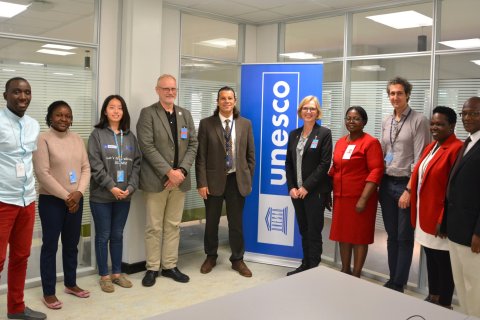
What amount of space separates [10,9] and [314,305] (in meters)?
3.40

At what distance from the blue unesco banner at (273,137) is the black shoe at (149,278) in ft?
4.00

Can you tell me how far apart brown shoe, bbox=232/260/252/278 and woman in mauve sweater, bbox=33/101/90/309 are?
5.36 feet

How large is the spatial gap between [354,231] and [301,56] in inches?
86.1

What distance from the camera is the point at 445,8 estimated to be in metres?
4.00

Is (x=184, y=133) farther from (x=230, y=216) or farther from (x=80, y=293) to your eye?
(x=80, y=293)

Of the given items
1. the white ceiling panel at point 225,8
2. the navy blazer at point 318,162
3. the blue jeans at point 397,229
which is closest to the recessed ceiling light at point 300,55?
the white ceiling panel at point 225,8

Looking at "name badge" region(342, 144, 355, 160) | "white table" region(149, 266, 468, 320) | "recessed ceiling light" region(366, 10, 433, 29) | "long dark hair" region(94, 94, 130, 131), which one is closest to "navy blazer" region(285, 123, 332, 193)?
"name badge" region(342, 144, 355, 160)

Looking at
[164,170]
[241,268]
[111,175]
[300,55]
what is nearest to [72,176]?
[111,175]

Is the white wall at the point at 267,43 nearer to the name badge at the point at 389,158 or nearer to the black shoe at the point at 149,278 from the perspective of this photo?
the name badge at the point at 389,158

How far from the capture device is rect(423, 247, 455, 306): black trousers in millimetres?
3375

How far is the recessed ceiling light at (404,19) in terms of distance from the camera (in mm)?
4145

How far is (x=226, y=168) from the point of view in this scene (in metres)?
4.36

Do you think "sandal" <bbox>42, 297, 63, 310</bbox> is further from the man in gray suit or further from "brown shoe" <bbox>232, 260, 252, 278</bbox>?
"brown shoe" <bbox>232, 260, 252, 278</bbox>

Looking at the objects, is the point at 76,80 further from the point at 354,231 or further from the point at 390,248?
the point at 390,248
